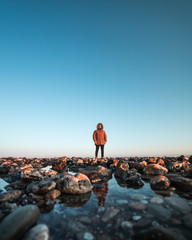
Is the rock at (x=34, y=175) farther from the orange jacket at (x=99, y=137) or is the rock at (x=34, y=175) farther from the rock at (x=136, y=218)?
the orange jacket at (x=99, y=137)

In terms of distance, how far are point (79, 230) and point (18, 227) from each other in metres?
0.80

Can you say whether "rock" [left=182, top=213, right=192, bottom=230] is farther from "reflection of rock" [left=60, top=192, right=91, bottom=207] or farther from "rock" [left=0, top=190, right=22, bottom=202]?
"rock" [left=0, top=190, right=22, bottom=202]

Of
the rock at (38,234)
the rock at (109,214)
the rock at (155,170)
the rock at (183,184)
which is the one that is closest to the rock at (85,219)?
the rock at (109,214)

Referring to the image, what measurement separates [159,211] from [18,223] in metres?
2.25

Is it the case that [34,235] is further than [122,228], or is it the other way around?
[122,228]

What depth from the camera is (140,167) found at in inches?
266

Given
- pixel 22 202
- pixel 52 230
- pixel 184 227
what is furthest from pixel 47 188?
pixel 184 227

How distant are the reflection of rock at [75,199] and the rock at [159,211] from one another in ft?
4.49

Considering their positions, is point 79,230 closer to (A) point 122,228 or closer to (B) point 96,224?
(B) point 96,224

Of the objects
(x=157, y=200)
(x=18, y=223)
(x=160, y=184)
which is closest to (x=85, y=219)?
(x=18, y=223)

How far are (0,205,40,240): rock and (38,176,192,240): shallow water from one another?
0.77 ft

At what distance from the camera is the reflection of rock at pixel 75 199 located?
2.81 metres

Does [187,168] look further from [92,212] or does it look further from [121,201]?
[92,212]

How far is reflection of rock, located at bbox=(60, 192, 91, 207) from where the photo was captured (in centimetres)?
281
